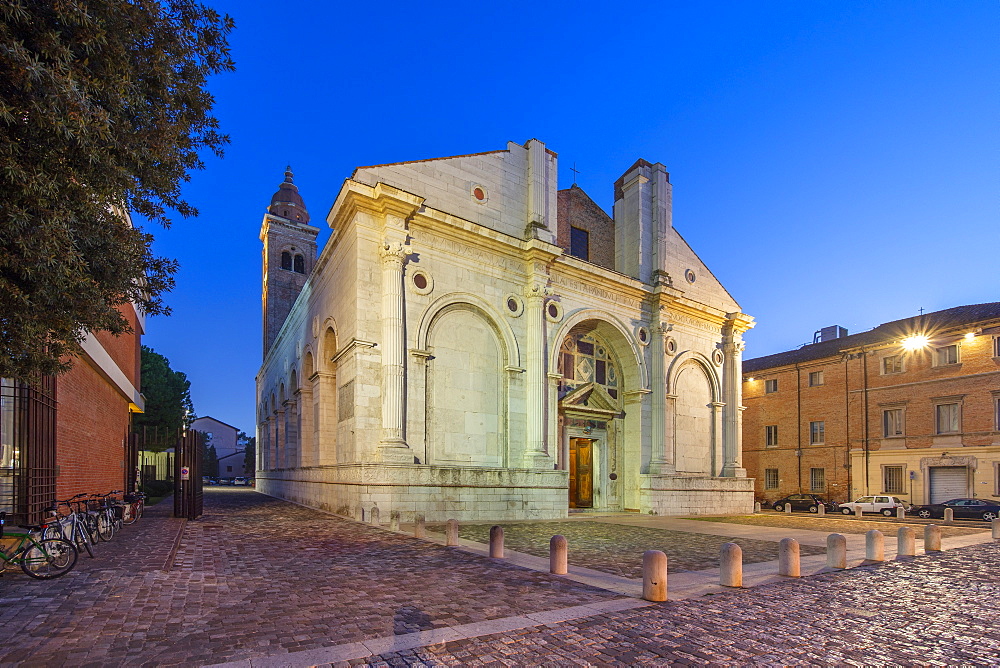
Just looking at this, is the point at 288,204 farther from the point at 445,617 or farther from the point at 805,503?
the point at 445,617

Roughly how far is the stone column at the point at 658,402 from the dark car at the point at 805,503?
14.1 m

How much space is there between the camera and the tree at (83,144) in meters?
4.47

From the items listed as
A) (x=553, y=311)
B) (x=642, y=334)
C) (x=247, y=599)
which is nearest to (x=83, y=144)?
(x=247, y=599)

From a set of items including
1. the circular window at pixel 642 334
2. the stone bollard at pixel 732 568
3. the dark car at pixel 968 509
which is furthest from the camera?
the dark car at pixel 968 509

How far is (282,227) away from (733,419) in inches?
1251

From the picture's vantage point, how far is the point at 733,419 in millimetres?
26094

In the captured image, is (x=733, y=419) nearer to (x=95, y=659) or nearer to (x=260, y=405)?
(x=95, y=659)

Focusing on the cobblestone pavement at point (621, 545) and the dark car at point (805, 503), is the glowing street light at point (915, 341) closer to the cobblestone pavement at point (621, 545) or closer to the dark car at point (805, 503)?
the dark car at point (805, 503)

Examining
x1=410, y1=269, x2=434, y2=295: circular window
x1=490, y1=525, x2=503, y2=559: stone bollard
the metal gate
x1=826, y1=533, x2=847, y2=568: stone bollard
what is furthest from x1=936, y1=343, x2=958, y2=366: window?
the metal gate

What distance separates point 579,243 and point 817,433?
897 inches

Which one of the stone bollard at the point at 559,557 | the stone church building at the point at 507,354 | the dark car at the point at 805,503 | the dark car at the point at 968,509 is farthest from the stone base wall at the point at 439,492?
the dark car at the point at 805,503

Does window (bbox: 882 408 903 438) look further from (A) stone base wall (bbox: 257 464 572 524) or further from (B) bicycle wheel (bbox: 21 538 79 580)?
(B) bicycle wheel (bbox: 21 538 79 580)

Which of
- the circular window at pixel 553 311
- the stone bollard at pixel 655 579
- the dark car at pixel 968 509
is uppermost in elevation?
the circular window at pixel 553 311

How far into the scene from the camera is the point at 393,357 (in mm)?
15906
